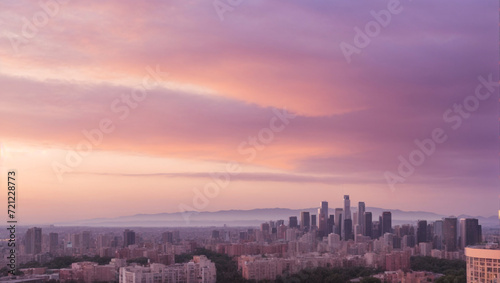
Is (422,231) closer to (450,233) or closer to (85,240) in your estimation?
(450,233)

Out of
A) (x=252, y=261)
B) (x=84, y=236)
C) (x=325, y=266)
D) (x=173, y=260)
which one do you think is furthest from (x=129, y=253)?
(x=84, y=236)

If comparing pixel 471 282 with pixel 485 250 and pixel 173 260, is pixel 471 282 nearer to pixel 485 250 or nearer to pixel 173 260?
pixel 485 250

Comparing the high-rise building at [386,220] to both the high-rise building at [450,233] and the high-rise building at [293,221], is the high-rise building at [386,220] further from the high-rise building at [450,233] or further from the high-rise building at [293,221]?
the high-rise building at [450,233]

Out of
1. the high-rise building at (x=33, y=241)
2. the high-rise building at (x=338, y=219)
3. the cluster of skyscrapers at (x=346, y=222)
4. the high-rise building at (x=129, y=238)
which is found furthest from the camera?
the high-rise building at (x=338, y=219)

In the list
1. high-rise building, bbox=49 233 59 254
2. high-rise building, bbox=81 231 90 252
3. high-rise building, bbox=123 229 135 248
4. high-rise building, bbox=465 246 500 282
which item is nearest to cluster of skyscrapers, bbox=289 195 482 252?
high-rise building, bbox=123 229 135 248

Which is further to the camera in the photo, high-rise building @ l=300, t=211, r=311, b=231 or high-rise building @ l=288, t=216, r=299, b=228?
high-rise building @ l=300, t=211, r=311, b=231

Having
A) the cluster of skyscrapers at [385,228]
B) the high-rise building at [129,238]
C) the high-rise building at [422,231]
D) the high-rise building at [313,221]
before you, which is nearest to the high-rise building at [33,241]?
the high-rise building at [129,238]

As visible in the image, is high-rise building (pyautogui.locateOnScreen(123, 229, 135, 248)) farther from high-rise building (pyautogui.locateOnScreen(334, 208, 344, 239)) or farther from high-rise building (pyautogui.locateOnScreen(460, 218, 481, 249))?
high-rise building (pyautogui.locateOnScreen(460, 218, 481, 249))

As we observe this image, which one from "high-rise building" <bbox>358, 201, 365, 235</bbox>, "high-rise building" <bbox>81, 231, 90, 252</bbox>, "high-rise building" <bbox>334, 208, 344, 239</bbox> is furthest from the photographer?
"high-rise building" <bbox>334, 208, 344, 239</bbox>
